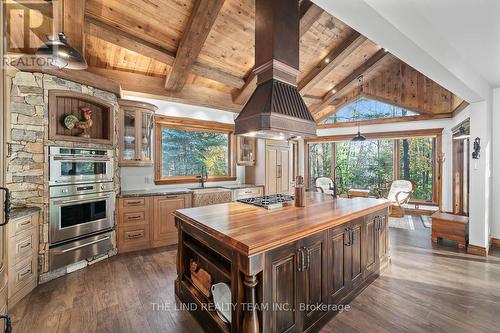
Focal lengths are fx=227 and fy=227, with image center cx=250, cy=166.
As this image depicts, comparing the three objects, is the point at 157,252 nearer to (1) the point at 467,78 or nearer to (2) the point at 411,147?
(1) the point at 467,78

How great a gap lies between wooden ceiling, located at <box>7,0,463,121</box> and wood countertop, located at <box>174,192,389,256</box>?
8.42 ft

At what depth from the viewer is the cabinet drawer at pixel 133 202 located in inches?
146

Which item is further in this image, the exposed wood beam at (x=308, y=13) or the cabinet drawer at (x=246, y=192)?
the cabinet drawer at (x=246, y=192)

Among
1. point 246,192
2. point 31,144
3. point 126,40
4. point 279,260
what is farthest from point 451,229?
point 31,144

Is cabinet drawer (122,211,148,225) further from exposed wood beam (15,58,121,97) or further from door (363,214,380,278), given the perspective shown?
door (363,214,380,278)

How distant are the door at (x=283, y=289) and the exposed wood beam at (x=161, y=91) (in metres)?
3.71

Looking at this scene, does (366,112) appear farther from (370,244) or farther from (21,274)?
(21,274)

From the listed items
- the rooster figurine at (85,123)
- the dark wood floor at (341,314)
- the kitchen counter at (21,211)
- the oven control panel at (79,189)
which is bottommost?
the dark wood floor at (341,314)

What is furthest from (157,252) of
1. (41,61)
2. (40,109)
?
(41,61)

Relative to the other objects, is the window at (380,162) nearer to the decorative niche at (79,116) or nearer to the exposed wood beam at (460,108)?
the exposed wood beam at (460,108)

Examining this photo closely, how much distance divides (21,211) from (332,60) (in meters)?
5.53

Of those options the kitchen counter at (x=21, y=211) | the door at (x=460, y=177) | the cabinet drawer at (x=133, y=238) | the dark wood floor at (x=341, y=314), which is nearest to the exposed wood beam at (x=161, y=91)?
the kitchen counter at (x=21, y=211)

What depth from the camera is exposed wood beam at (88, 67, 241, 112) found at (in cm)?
386

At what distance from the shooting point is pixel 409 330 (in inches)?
78.4
